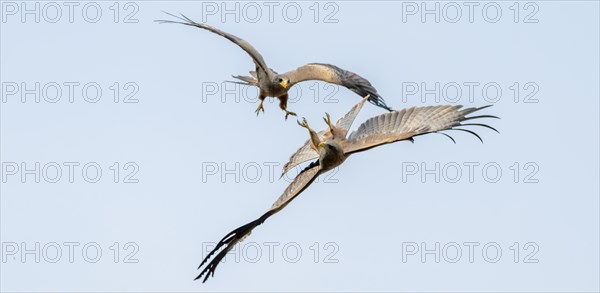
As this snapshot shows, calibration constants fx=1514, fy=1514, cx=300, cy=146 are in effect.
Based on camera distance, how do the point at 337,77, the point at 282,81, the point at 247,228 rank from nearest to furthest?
the point at 247,228 → the point at 282,81 → the point at 337,77

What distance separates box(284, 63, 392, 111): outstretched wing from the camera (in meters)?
26.2

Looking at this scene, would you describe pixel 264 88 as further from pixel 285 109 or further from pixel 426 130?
→ pixel 426 130

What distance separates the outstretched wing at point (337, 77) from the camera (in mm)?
26188

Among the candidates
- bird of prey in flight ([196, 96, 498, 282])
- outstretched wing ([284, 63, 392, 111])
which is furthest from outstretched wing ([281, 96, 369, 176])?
outstretched wing ([284, 63, 392, 111])

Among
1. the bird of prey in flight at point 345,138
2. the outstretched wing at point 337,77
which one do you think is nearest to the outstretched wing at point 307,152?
the bird of prey in flight at point 345,138

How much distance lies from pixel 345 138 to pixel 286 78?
8.30 ft

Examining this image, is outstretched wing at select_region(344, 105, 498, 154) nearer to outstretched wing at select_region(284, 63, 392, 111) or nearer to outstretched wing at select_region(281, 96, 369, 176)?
outstretched wing at select_region(281, 96, 369, 176)

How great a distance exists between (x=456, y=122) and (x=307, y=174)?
2413 mm

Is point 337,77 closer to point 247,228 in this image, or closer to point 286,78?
point 286,78

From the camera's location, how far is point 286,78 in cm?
2534

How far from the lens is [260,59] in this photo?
24.9 metres

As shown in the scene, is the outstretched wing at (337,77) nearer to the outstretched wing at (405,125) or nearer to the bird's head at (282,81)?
the bird's head at (282,81)

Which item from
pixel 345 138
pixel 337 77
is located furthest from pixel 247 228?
pixel 337 77

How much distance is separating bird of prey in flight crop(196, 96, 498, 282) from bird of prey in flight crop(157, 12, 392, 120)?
4.81 feet
